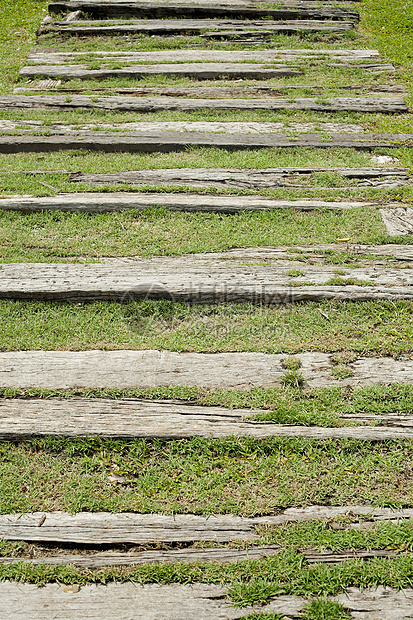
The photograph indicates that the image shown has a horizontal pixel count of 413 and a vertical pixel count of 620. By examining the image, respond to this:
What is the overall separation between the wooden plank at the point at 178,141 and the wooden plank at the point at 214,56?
2213 millimetres

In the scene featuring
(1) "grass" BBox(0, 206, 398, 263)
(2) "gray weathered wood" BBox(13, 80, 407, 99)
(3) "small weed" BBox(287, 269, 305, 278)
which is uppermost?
(2) "gray weathered wood" BBox(13, 80, 407, 99)

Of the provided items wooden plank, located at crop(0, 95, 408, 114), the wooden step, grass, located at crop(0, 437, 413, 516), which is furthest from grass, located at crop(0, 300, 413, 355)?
wooden plank, located at crop(0, 95, 408, 114)

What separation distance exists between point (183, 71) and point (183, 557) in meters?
6.52

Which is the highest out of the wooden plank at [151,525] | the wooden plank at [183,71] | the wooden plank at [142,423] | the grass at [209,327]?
the wooden plank at [183,71]

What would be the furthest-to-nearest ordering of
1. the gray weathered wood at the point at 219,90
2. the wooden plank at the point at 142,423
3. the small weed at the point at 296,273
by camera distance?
1. the gray weathered wood at the point at 219,90
2. the small weed at the point at 296,273
3. the wooden plank at the point at 142,423

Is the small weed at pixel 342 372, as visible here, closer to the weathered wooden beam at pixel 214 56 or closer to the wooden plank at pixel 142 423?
the wooden plank at pixel 142 423

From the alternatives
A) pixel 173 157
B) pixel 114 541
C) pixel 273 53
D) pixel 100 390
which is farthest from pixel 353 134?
pixel 114 541

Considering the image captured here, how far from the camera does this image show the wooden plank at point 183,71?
24.6 feet

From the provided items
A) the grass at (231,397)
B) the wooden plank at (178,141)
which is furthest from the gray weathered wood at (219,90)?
the wooden plank at (178,141)

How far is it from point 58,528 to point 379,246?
3.24 metres

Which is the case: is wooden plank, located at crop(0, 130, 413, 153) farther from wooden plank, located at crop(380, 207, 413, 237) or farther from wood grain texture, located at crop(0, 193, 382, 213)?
wooden plank, located at crop(380, 207, 413, 237)

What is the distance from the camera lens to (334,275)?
14.1ft

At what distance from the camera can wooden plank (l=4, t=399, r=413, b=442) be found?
10.4 ft

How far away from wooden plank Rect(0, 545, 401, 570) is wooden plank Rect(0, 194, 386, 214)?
3132mm
